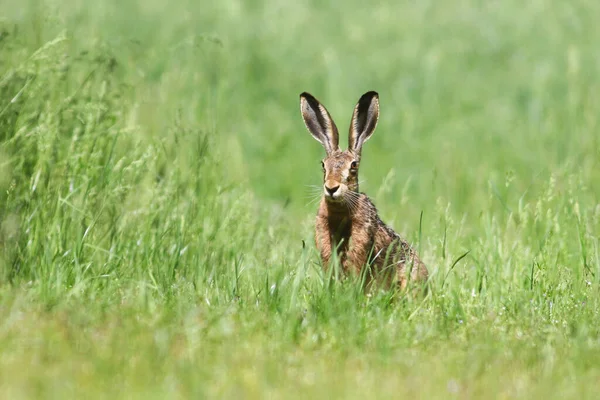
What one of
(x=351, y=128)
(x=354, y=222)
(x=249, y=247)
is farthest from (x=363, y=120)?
Answer: (x=249, y=247)

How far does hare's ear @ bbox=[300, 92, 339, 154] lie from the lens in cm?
684

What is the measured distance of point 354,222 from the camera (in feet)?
21.8

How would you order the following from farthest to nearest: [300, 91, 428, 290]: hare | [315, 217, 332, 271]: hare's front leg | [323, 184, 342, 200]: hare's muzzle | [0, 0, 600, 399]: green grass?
[315, 217, 332, 271]: hare's front leg < [300, 91, 428, 290]: hare < [323, 184, 342, 200]: hare's muzzle < [0, 0, 600, 399]: green grass

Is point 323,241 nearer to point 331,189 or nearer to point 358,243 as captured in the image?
point 358,243

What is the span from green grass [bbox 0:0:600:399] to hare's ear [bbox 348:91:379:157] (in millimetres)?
506

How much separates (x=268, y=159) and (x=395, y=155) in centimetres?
146

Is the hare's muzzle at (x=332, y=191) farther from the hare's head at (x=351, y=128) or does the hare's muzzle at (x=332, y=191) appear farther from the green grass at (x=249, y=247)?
the green grass at (x=249, y=247)

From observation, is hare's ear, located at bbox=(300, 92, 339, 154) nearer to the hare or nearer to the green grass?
the hare

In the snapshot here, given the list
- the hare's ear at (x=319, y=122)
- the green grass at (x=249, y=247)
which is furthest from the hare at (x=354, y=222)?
the green grass at (x=249, y=247)

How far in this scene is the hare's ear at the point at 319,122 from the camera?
→ 6.84 meters

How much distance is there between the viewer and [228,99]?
12.7 meters

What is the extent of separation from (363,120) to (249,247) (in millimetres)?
1317

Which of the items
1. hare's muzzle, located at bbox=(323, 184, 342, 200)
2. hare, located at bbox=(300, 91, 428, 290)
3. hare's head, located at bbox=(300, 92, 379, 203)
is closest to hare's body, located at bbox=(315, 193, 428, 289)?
hare, located at bbox=(300, 91, 428, 290)

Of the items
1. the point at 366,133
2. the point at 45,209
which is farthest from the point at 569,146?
the point at 45,209
